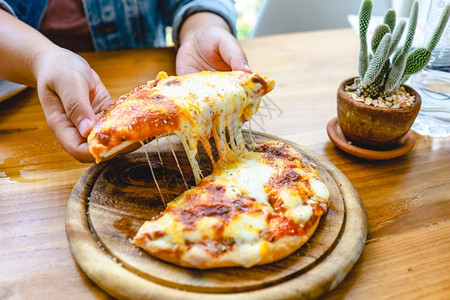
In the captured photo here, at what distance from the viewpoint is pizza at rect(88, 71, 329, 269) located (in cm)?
92

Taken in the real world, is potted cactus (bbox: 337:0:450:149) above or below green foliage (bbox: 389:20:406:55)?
below

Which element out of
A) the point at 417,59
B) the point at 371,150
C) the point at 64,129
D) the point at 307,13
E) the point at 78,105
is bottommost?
the point at 307,13

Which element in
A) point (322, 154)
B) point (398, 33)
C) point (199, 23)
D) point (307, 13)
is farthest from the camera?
point (307, 13)

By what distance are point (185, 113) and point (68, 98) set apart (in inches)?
14.5

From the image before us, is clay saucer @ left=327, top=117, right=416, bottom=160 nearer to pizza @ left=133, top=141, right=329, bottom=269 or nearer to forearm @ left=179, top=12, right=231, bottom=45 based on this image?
pizza @ left=133, top=141, right=329, bottom=269

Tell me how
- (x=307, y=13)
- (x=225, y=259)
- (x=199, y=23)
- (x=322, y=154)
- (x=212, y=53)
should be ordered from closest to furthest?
1. (x=225, y=259)
2. (x=322, y=154)
3. (x=212, y=53)
4. (x=199, y=23)
5. (x=307, y=13)

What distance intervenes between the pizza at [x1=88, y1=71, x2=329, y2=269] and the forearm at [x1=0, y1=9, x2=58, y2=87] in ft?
1.66

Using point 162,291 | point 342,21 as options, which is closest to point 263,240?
point 162,291

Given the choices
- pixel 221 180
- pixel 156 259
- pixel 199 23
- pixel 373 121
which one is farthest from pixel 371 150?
pixel 199 23

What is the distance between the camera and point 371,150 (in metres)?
1.40

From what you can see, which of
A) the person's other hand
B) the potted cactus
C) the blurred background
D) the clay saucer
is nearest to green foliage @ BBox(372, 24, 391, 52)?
the potted cactus

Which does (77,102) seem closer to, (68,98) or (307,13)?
(68,98)

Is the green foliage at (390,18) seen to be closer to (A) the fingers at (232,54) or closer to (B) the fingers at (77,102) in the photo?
(A) the fingers at (232,54)

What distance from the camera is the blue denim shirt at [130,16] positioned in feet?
6.58
